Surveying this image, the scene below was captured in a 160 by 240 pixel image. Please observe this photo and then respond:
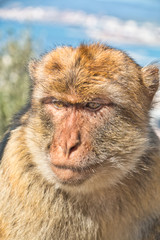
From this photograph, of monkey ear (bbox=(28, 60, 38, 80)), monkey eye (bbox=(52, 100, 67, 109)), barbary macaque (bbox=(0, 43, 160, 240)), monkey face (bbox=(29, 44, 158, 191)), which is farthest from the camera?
monkey ear (bbox=(28, 60, 38, 80))

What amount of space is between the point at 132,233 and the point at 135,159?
2.77 feet

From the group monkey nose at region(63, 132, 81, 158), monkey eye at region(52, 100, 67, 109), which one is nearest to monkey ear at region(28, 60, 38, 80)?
monkey eye at region(52, 100, 67, 109)

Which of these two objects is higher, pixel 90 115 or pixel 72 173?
pixel 90 115

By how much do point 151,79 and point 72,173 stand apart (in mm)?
1227

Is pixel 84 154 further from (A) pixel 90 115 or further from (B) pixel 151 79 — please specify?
(B) pixel 151 79

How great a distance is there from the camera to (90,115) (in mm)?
3215

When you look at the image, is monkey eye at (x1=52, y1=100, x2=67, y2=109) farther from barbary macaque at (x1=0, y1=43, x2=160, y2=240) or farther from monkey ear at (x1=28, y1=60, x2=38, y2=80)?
monkey ear at (x1=28, y1=60, x2=38, y2=80)

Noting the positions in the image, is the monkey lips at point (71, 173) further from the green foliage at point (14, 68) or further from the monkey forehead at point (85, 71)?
the green foliage at point (14, 68)

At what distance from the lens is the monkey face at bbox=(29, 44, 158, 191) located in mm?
3062

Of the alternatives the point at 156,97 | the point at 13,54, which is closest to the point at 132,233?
the point at 156,97

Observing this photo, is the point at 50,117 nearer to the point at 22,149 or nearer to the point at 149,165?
the point at 22,149

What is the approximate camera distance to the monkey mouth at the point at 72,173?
3.00m

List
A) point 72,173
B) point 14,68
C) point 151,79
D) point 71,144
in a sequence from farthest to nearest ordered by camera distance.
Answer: point 14,68
point 151,79
point 72,173
point 71,144

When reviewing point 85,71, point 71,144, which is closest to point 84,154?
point 71,144
